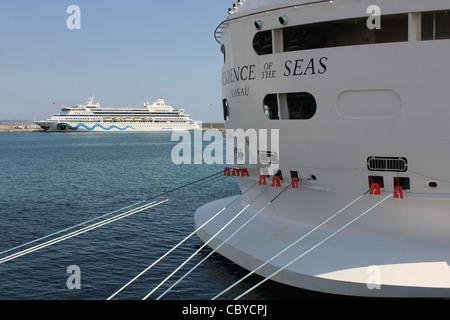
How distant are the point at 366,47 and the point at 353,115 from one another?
54.1 inches

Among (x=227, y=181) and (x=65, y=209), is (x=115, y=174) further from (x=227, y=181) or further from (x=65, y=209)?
(x=65, y=209)

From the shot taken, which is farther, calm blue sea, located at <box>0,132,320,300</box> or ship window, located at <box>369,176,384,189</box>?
calm blue sea, located at <box>0,132,320,300</box>

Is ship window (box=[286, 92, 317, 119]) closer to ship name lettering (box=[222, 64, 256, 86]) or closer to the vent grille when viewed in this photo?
ship name lettering (box=[222, 64, 256, 86])

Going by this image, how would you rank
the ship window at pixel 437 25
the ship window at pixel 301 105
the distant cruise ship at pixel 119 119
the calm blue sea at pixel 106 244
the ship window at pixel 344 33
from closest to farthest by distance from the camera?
the ship window at pixel 437 25 → the ship window at pixel 344 33 → the ship window at pixel 301 105 → the calm blue sea at pixel 106 244 → the distant cruise ship at pixel 119 119

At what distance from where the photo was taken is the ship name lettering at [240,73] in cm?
1277

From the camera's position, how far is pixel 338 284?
32.2 ft

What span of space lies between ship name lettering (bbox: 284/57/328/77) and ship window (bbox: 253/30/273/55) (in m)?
1.49

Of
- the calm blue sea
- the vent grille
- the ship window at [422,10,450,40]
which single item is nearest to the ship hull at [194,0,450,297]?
the vent grille

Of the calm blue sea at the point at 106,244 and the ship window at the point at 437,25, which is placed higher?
A: the ship window at the point at 437,25

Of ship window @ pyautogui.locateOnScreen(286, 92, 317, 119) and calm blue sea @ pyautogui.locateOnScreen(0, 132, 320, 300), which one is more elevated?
ship window @ pyautogui.locateOnScreen(286, 92, 317, 119)

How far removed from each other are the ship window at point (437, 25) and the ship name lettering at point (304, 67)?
212 cm

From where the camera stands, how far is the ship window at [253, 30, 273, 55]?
41.9ft

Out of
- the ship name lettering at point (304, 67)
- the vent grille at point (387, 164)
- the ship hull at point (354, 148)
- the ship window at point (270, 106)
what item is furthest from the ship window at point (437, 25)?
the ship window at point (270, 106)

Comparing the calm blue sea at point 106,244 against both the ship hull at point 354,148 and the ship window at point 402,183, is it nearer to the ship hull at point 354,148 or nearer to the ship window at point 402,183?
the ship hull at point 354,148
